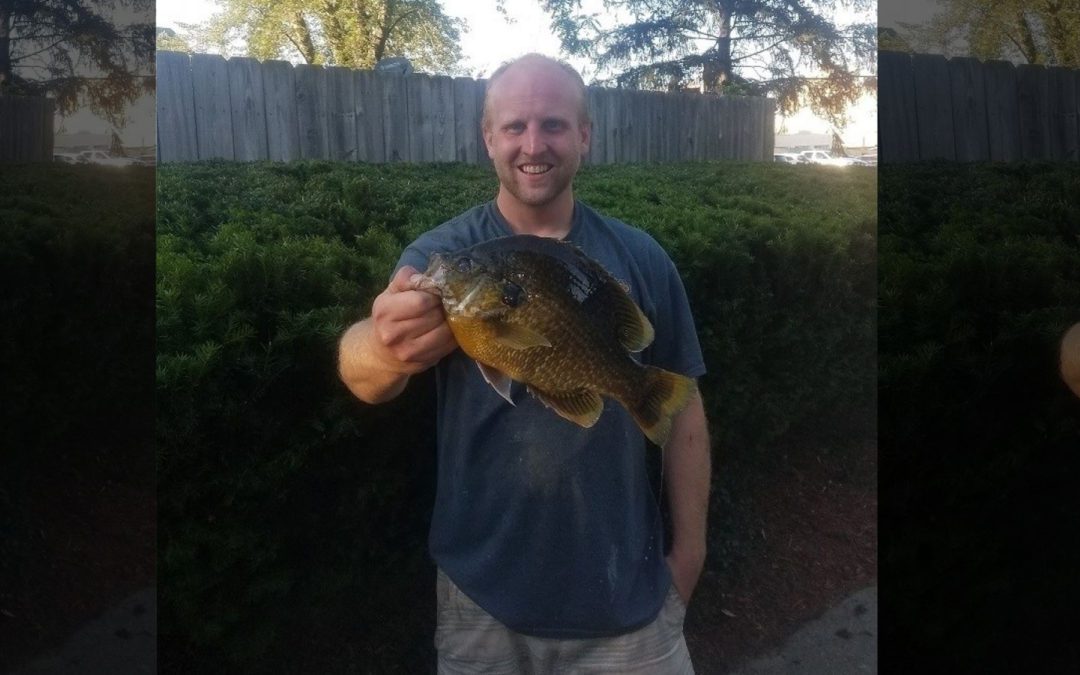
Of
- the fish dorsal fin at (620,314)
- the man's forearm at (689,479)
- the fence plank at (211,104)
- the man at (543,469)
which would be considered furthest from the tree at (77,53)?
the man's forearm at (689,479)

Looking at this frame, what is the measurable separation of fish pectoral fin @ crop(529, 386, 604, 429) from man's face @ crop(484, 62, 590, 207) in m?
0.31

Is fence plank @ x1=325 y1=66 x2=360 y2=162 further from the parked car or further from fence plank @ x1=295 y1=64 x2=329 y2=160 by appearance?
the parked car

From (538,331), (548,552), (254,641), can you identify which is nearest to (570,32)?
(538,331)

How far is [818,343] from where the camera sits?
2039 millimetres

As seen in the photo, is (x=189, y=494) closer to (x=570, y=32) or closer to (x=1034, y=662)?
(x=570, y=32)

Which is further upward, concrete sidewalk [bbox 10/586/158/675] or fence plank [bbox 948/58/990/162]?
fence plank [bbox 948/58/990/162]

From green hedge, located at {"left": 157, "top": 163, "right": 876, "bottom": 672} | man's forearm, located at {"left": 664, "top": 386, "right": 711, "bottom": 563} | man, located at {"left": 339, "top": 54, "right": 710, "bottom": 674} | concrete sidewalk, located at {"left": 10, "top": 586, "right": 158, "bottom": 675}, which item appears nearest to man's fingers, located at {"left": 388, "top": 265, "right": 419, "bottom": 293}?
man, located at {"left": 339, "top": 54, "right": 710, "bottom": 674}

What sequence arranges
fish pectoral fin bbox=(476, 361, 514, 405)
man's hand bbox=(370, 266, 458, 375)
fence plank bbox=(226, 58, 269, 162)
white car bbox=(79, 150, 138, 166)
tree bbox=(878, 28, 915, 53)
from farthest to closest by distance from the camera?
tree bbox=(878, 28, 915, 53) → white car bbox=(79, 150, 138, 166) → fence plank bbox=(226, 58, 269, 162) → fish pectoral fin bbox=(476, 361, 514, 405) → man's hand bbox=(370, 266, 458, 375)

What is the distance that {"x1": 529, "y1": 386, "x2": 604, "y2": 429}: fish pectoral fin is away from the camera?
1.71 metres

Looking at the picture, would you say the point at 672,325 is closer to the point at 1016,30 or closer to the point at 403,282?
the point at 403,282

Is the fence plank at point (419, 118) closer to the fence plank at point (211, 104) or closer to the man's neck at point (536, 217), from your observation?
the man's neck at point (536, 217)

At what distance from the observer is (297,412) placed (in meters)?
1.83

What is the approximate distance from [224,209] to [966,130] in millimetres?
1384

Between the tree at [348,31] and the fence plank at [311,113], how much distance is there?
32 mm
